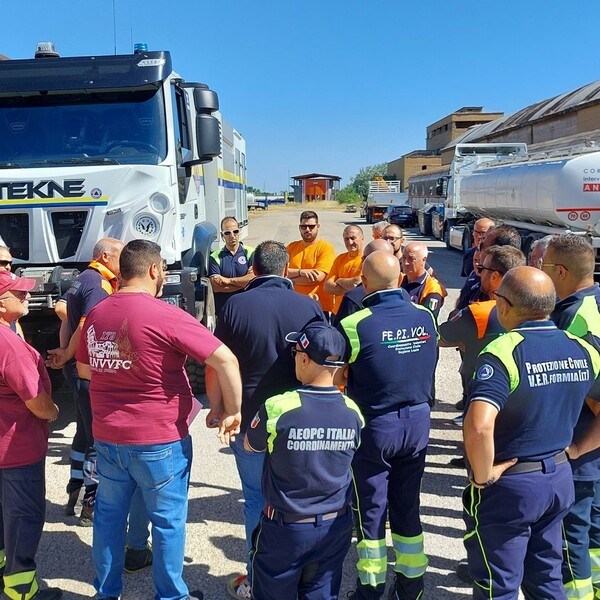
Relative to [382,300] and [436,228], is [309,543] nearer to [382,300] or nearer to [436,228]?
[382,300]

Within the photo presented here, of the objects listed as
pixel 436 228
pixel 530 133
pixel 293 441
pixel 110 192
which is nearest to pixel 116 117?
pixel 110 192

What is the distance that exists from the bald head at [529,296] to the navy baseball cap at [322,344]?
0.78 metres

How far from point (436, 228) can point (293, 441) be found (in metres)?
25.2

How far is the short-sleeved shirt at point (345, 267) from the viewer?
5.49m

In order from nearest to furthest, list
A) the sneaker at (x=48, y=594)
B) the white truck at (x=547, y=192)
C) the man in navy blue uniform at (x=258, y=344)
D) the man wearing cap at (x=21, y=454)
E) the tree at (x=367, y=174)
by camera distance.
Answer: the man wearing cap at (x=21, y=454) → the man in navy blue uniform at (x=258, y=344) → the sneaker at (x=48, y=594) → the white truck at (x=547, y=192) → the tree at (x=367, y=174)

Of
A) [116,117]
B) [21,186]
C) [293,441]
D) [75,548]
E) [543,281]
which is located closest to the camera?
[293,441]

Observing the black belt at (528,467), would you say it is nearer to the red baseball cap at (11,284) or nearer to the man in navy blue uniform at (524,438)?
the man in navy blue uniform at (524,438)

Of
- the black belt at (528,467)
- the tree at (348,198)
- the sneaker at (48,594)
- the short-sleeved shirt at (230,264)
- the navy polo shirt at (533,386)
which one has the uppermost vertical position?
the tree at (348,198)

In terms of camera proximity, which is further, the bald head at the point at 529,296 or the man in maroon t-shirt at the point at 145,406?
the man in maroon t-shirt at the point at 145,406

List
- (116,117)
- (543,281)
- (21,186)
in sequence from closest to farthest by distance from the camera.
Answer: (543,281)
(21,186)
(116,117)

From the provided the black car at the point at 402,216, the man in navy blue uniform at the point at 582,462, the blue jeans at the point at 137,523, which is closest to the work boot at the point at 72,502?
the blue jeans at the point at 137,523

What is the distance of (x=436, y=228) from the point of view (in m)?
26.6

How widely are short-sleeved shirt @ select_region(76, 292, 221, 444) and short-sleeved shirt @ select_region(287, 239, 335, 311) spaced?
3037mm

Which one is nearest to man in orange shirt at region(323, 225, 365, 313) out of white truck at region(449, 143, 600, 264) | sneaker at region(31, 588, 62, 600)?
sneaker at region(31, 588, 62, 600)
